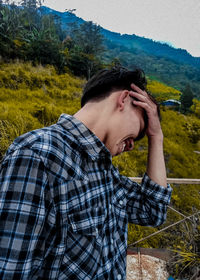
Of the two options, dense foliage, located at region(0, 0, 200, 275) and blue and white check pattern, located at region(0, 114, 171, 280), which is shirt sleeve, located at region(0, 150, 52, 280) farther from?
dense foliage, located at region(0, 0, 200, 275)

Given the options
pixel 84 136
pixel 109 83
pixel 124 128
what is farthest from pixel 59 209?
pixel 109 83

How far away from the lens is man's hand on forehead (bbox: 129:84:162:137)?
0.79m

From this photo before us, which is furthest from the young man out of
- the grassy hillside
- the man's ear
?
the grassy hillside

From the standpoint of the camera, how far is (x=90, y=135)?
669mm

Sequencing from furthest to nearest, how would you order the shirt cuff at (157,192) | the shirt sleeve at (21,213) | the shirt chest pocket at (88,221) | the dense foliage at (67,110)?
1. the dense foliage at (67,110)
2. the shirt cuff at (157,192)
3. the shirt chest pocket at (88,221)
4. the shirt sleeve at (21,213)

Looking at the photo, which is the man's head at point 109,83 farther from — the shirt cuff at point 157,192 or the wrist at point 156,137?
the shirt cuff at point 157,192

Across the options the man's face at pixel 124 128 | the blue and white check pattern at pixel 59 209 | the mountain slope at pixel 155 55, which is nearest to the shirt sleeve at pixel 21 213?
the blue and white check pattern at pixel 59 209

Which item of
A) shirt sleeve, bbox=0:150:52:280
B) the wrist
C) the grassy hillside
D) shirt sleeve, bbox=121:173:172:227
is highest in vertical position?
the wrist

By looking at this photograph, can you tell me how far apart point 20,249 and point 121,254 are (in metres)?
0.50

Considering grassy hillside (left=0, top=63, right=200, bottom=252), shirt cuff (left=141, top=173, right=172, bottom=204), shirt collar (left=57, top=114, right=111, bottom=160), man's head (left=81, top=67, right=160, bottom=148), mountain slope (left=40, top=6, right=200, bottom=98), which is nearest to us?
shirt collar (left=57, top=114, right=111, bottom=160)

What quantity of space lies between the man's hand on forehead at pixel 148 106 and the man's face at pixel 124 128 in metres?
0.03

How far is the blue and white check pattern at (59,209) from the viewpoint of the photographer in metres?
0.41

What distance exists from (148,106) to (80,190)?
0.51 metres

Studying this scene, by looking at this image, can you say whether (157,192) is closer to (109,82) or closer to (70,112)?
(109,82)
